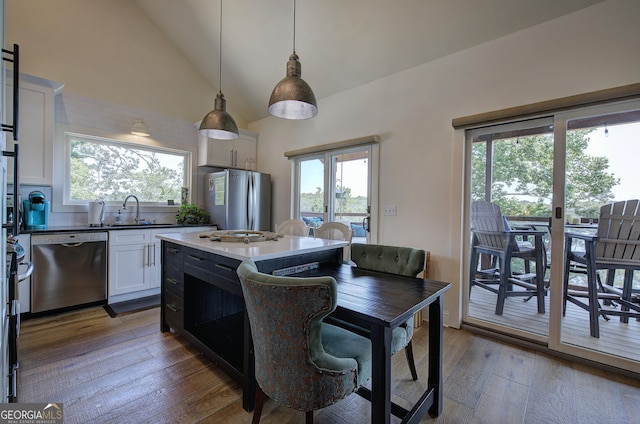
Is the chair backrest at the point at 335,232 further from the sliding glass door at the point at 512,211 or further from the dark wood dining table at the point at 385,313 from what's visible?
the sliding glass door at the point at 512,211

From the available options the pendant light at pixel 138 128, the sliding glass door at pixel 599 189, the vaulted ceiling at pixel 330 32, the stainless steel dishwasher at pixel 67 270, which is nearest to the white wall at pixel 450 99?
the vaulted ceiling at pixel 330 32

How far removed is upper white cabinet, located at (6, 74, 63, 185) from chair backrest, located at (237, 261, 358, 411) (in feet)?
10.7

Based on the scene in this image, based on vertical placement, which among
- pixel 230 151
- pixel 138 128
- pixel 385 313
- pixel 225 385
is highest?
pixel 138 128

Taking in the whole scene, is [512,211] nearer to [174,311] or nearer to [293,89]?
[293,89]

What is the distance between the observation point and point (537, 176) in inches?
97.1

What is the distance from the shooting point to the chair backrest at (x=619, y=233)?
211 centimetres

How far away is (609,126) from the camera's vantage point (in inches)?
85.0

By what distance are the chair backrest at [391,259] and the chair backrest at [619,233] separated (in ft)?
5.28

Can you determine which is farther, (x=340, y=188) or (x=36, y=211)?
(x=340, y=188)

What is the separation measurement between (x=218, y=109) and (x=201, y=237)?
1180 mm

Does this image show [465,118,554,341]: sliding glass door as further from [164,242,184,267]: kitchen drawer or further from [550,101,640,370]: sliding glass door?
[164,242,184,267]: kitchen drawer

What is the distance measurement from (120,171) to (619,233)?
5434 mm

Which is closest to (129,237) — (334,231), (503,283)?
(334,231)

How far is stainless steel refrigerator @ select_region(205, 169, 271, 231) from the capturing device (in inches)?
160
